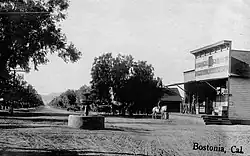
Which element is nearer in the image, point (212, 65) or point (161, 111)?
point (212, 65)

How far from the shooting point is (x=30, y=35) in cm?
2617

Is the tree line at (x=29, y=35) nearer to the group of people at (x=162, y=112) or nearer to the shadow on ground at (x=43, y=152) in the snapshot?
the group of people at (x=162, y=112)

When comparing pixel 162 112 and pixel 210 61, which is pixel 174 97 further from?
pixel 210 61

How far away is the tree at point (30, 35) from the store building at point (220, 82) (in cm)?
851

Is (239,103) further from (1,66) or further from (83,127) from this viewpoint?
(1,66)

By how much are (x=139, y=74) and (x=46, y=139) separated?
14.2 m

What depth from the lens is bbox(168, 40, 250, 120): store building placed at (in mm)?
15750

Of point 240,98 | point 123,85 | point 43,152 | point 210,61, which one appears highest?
Answer: point 210,61

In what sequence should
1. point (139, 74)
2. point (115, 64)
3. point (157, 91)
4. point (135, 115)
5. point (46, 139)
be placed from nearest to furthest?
point (46, 139) → point (115, 64) → point (139, 74) → point (157, 91) → point (135, 115)

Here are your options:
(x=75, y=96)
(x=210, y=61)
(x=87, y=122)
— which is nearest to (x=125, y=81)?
(x=210, y=61)

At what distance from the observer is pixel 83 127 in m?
16.4

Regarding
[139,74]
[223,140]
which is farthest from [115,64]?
[223,140]

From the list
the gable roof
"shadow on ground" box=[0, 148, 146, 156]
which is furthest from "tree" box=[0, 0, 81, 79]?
"shadow on ground" box=[0, 148, 146, 156]

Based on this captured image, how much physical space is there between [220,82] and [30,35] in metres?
12.7
